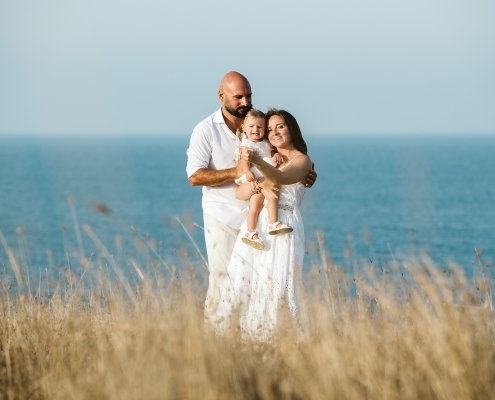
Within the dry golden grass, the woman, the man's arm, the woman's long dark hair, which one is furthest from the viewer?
the man's arm

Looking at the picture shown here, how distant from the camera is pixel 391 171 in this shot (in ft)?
302

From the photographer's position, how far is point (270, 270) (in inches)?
178

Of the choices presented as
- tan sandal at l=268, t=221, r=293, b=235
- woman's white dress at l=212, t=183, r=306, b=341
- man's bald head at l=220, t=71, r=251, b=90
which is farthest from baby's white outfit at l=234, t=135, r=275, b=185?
man's bald head at l=220, t=71, r=251, b=90

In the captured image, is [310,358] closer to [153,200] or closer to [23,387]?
[23,387]

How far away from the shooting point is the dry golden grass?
113 inches

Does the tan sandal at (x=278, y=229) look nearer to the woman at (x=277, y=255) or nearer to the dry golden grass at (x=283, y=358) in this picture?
the woman at (x=277, y=255)

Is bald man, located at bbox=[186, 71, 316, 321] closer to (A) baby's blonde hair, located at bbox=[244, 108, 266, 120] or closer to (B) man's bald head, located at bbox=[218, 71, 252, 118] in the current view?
(B) man's bald head, located at bbox=[218, 71, 252, 118]

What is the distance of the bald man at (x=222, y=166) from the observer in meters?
4.96

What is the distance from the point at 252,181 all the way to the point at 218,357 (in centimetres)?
176

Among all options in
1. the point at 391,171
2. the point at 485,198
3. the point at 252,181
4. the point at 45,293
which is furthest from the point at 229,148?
the point at 391,171

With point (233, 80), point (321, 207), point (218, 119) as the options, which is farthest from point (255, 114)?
point (321, 207)

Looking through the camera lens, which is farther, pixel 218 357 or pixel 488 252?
pixel 488 252

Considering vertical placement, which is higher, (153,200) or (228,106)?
(228,106)

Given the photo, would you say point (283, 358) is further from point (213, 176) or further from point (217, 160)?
point (217, 160)
